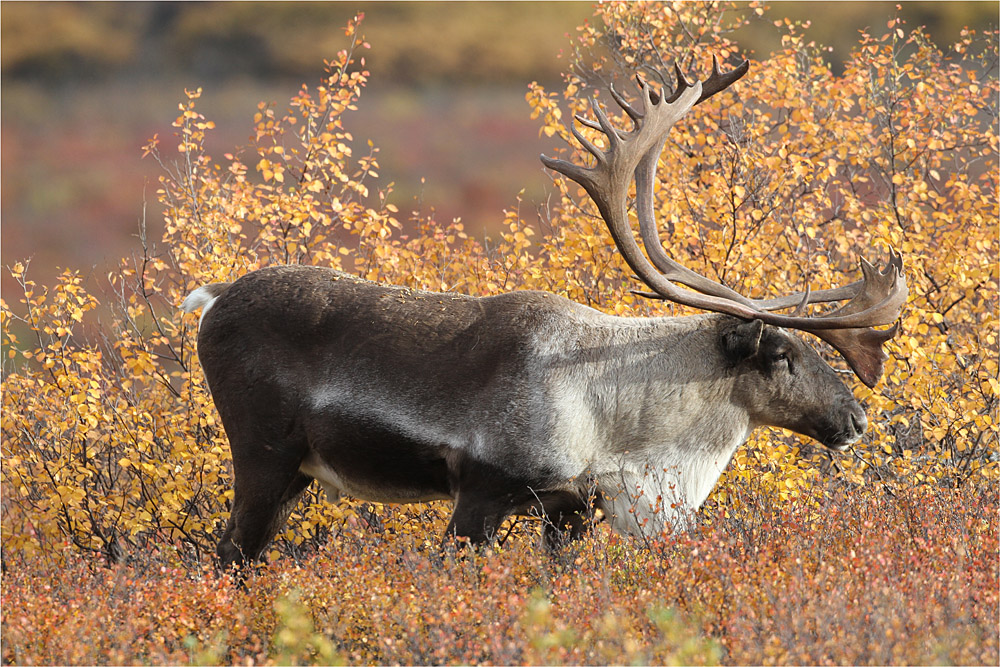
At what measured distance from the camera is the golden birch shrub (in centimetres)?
706

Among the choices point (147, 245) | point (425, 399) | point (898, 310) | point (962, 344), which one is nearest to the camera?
point (425, 399)

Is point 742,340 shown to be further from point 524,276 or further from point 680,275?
point 524,276

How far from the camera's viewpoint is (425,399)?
5.19 metres

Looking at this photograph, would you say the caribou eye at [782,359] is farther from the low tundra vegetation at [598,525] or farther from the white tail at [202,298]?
the white tail at [202,298]

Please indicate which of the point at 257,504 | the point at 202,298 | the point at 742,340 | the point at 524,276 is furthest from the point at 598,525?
the point at 524,276

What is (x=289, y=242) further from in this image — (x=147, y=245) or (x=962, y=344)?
(x=962, y=344)

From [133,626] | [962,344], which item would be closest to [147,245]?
[133,626]

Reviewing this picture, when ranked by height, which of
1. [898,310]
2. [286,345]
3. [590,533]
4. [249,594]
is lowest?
[249,594]

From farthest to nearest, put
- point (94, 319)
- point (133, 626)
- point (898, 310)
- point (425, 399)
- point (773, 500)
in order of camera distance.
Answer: point (94, 319)
point (773, 500)
point (898, 310)
point (425, 399)
point (133, 626)

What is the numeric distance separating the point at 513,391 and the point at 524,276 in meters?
2.79

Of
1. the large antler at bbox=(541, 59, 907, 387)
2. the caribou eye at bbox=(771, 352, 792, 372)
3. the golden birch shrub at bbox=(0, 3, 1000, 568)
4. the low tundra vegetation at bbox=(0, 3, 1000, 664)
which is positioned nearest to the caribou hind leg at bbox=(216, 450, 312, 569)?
the low tundra vegetation at bbox=(0, 3, 1000, 664)

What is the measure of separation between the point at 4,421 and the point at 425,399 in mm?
3857

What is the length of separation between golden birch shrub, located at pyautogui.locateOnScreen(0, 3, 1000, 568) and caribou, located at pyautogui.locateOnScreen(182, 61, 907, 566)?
0.98 meters

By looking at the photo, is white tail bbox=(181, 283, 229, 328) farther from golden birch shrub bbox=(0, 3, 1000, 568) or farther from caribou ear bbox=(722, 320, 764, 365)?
caribou ear bbox=(722, 320, 764, 365)
